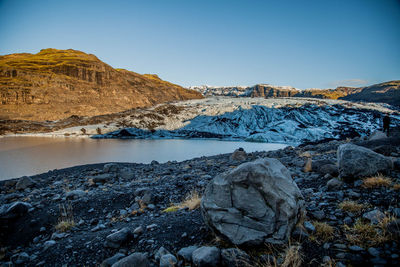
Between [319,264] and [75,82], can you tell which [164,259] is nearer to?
[319,264]

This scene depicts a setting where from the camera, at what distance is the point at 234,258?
2172mm

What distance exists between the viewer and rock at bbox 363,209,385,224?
8.32 ft

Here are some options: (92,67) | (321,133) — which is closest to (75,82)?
(92,67)

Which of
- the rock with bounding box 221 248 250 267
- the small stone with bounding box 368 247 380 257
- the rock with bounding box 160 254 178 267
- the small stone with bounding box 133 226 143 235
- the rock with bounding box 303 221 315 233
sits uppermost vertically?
the small stone with bounding box 368 247 380 257

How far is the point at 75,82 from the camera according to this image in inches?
2509

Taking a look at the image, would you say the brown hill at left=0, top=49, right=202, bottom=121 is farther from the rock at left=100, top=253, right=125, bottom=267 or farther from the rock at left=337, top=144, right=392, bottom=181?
the rock at left=337, top=144, right=392, bottom=181

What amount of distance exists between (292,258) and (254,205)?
62 cm

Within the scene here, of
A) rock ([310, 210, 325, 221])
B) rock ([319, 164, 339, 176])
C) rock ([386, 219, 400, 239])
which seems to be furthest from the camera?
rock ([319, 164, 339, 176])

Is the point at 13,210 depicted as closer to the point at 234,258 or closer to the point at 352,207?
the point at 234,258

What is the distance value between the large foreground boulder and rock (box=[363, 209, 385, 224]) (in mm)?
839

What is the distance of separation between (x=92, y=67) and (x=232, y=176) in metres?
81.7

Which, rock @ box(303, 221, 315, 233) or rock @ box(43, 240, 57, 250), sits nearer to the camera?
rock @ box(303, 221, 315, 233)

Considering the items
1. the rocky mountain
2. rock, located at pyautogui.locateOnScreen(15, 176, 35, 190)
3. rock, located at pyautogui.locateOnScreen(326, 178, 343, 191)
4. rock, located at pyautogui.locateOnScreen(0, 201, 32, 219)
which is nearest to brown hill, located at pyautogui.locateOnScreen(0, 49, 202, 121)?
the rocky mountain

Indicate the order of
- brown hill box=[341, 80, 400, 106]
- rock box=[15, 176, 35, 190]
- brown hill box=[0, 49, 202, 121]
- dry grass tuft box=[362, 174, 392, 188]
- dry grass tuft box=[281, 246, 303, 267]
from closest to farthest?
dry grass tuft box=[281, 246, 303, 267] < dry grass tuft box=[362, 174, 392, 188] < rock box=[15, 176, 35, 190] < brown hill box=[0, 49, 202, 121] < brown hill box=[341, 80, 400, 106]
